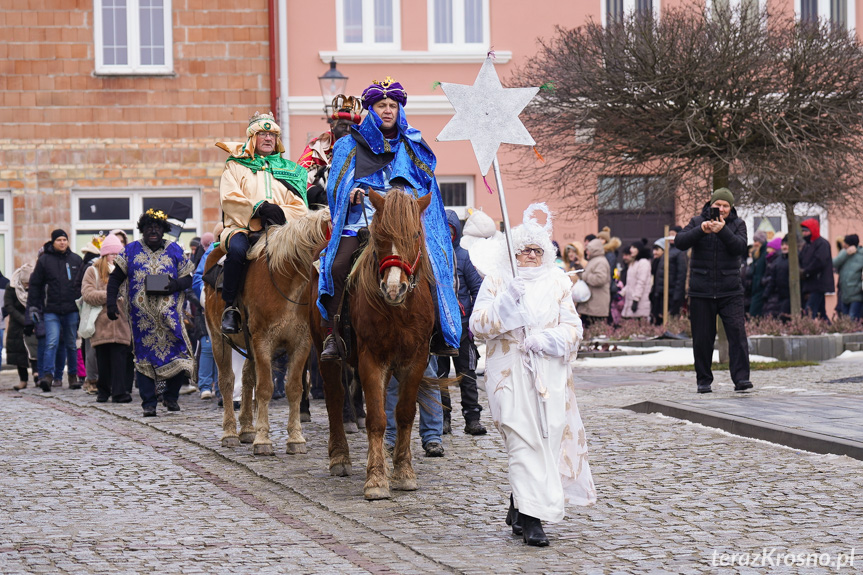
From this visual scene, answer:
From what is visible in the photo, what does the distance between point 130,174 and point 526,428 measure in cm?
1931

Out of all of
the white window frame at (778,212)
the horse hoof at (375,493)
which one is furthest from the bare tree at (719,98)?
the horse hoof at (375,493)

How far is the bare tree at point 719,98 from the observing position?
1669 cm

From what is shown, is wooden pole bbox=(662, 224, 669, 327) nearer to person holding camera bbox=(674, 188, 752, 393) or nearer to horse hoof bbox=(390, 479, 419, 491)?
person holding camera bbox=(674, 188, 752, 393)

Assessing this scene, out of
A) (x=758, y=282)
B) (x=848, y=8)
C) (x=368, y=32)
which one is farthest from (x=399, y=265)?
(x=848, y=8)

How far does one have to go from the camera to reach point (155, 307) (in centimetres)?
1361

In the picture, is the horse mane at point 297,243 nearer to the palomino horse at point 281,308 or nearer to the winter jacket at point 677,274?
the palomino horse at point 281,308

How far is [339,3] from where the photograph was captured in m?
25.7

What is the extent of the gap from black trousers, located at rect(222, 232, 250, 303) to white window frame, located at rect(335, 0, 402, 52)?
15.3 m

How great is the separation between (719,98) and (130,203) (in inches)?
489

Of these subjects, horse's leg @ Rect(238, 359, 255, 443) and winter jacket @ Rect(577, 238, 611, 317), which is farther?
winter jacket @ Rect(577, 238, 611, 317)

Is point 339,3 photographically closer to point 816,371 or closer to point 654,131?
point 654,131

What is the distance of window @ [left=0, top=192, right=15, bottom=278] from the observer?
2494 centimetres

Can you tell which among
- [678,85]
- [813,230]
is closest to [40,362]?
[678,85]

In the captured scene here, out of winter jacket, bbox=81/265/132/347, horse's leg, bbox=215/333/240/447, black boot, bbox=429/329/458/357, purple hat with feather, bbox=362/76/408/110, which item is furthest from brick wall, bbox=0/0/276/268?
black boot, bbox=429/329/458/357
